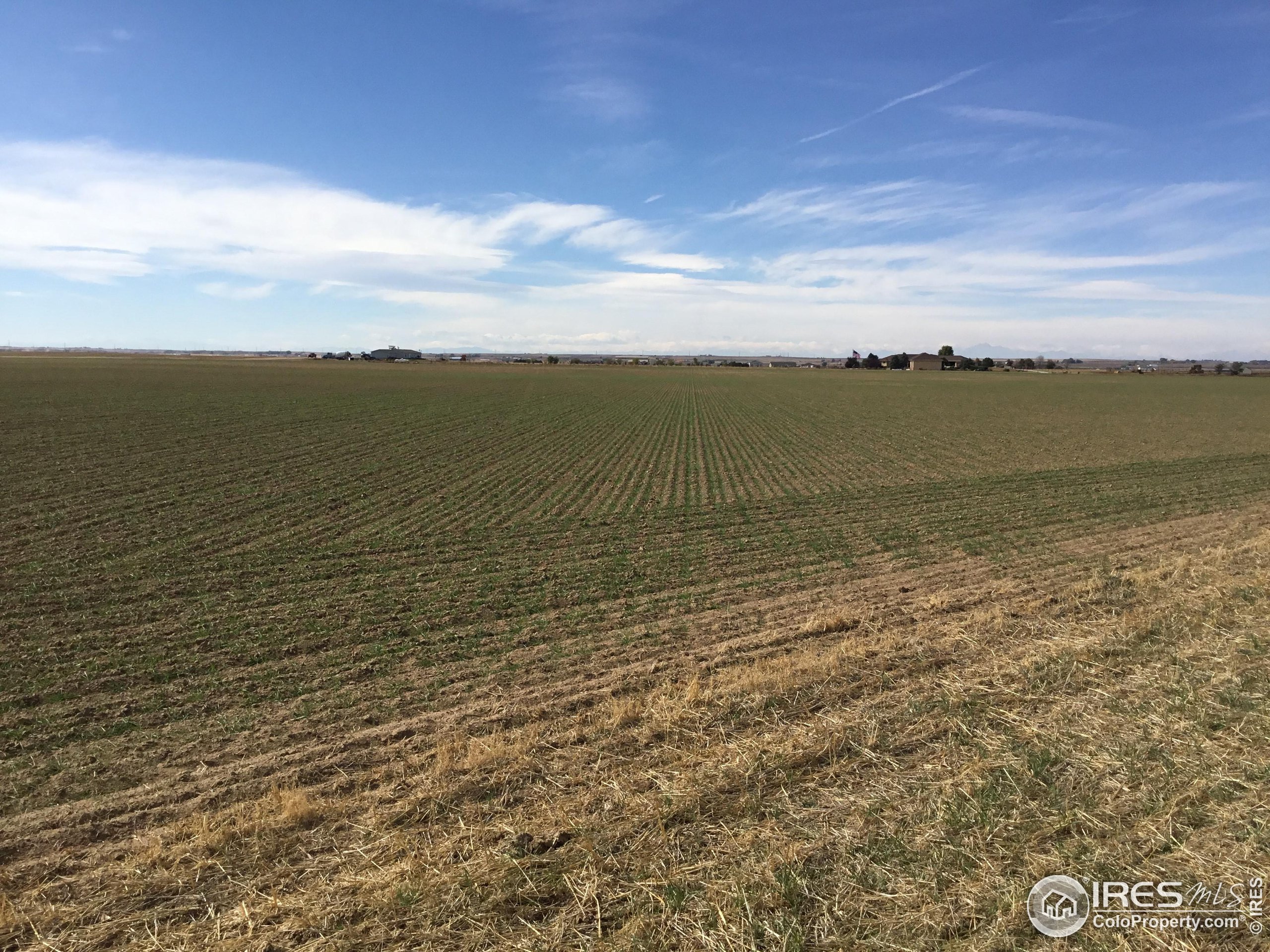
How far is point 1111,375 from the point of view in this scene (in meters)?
139

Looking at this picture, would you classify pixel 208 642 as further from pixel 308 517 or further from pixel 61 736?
pixel 308 517

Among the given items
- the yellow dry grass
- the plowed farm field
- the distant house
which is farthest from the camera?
the distant house

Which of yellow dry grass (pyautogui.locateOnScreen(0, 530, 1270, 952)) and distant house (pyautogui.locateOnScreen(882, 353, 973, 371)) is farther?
distant house (pyautogui.locateOnScreen(882, 353, 973, 371))

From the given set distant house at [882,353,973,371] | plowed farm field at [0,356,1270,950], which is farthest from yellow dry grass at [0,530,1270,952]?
distant house at [882,353,973,371]

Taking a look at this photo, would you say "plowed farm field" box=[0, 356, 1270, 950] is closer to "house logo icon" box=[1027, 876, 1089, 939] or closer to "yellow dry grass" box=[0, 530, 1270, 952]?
"yellow dry grass" box=[0, 530, 1270, 952]

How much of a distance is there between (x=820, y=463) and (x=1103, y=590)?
18.1 meters

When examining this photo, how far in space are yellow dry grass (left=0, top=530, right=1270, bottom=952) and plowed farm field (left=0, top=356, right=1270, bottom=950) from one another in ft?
0.14

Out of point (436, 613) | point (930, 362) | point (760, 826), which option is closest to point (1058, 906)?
point (760, 826)

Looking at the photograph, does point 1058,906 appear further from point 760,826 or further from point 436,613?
point 436,613

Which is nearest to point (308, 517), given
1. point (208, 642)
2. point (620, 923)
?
point (208, 642)

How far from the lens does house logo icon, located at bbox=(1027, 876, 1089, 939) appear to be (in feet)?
10.8

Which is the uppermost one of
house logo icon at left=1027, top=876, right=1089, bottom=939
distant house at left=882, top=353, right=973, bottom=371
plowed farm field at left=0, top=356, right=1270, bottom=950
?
distant house at left=882, top=353, right=973, bottom=371

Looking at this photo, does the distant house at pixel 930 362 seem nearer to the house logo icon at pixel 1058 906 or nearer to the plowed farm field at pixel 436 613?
the plowed farm field at pixel 436 613

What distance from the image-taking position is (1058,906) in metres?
3.44
